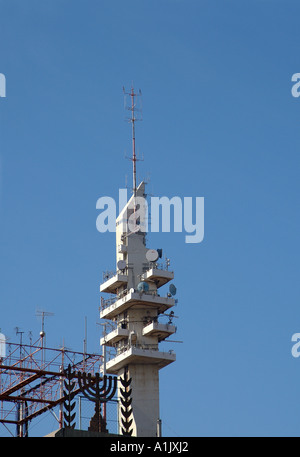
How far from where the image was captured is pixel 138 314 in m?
122

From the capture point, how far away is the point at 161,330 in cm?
12019

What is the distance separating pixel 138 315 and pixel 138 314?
0.39ft

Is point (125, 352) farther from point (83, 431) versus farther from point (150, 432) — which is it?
point (83, 431)

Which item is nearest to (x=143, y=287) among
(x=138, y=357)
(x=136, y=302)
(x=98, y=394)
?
(x=136, y=302)

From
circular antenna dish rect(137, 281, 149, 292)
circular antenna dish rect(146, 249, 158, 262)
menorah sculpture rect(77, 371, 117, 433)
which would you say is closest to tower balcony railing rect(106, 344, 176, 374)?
circular antenna dish rect(137, 281, 149, 292)

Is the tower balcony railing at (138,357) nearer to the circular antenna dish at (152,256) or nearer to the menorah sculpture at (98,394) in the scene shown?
the circular antenna dish at (152,256)

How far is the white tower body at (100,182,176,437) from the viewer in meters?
119

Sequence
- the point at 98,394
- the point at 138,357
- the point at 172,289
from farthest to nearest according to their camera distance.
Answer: the point at 172,289
the point at 138,357
the point at 98,394

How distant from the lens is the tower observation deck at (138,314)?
118750mm

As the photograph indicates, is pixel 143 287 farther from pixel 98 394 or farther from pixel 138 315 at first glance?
pixel 98 394

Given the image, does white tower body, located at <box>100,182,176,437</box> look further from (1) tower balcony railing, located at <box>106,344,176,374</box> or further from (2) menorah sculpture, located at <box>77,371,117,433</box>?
(2) menorah sculpture, located at <box>77,371,117,433</box>

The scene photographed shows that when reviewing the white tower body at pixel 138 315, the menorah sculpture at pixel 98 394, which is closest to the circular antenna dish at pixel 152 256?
the white tower body at pixel 138 315
